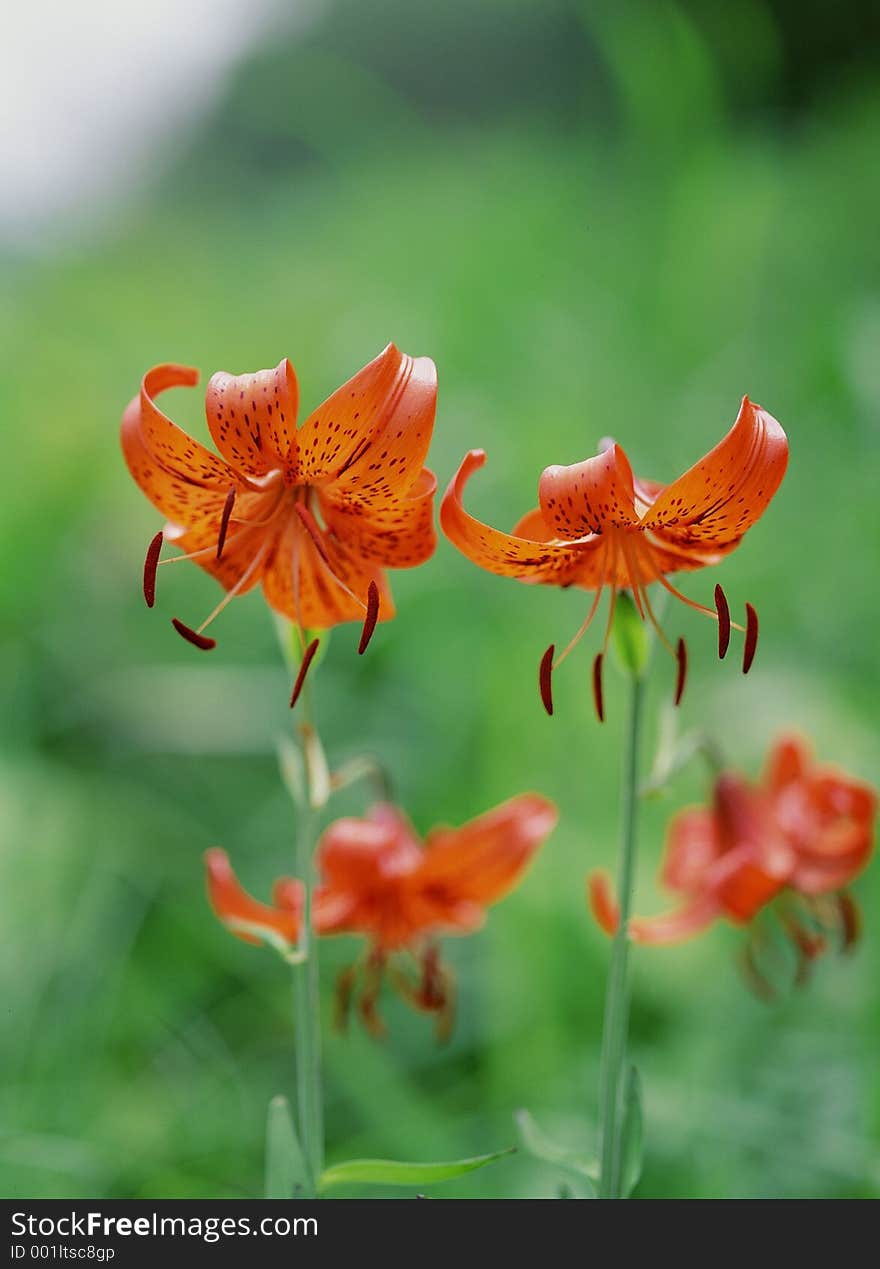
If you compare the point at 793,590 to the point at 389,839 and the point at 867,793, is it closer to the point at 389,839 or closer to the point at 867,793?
the point at 867,793

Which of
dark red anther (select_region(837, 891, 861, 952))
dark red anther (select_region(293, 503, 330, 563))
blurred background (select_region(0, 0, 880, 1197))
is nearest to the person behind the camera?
dark red anther (select_region(293, 503, 330, 563))

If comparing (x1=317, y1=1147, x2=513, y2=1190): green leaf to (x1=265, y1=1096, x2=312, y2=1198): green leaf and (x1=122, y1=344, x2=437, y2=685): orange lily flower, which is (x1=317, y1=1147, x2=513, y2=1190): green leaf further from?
(x1=122, y1=344, x2=437, y2=685): orange lily flower

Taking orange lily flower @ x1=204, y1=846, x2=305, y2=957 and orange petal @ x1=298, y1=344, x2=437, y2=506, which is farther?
orange lily flower @ x1=204, y1=846, x2=305, y2=957

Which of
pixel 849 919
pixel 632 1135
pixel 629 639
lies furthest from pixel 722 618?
pixel 849 919

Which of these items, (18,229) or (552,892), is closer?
(552,892)

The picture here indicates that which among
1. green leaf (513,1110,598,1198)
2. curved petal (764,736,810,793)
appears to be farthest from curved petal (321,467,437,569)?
curved petal (764,736,810,793)

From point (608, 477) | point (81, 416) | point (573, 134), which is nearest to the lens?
point (608, 477)

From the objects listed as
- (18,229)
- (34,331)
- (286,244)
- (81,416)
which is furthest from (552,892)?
(286,244)
